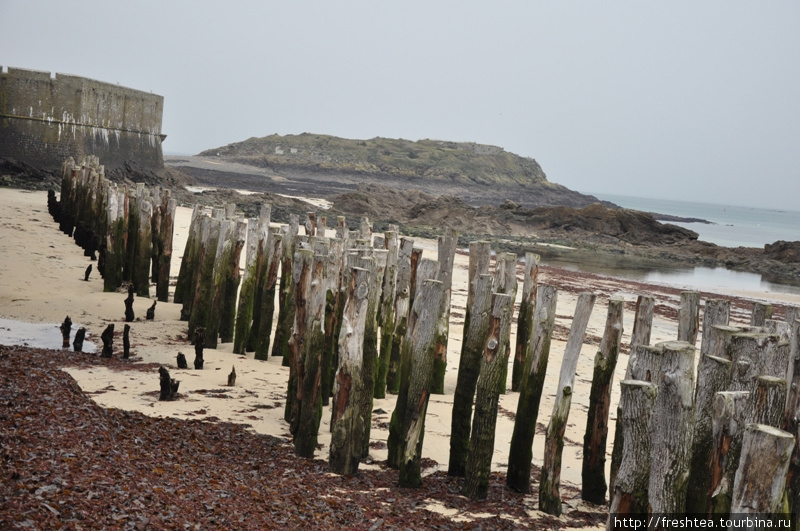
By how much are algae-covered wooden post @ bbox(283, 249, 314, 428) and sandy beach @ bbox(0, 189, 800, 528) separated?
191 mm

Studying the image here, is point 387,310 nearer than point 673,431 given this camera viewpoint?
No

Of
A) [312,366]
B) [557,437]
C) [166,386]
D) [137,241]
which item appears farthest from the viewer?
[137,241]

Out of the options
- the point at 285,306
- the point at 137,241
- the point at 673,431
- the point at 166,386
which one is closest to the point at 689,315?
the point at 673,431

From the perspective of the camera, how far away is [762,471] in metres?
3.57

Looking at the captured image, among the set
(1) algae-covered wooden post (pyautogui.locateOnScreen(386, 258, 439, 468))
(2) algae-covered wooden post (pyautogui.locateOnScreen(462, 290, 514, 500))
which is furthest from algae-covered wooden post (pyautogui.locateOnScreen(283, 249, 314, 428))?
(2) algae-covered wooden post (pyautogui.locateOnScreen(462, 290, 514, 500))

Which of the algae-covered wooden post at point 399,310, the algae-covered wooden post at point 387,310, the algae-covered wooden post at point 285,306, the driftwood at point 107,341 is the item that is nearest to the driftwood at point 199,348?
the driftwood at point 107,341

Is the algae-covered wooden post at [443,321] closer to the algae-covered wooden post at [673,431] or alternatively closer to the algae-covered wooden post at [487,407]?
the algae-covered wooden post at [487,407]

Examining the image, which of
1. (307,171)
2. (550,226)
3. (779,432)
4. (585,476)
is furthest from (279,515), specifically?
(307,171)

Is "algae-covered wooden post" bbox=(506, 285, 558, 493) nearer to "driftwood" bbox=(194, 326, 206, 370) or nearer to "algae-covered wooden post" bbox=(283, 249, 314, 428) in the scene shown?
"algae-covered wooden post" bbox=(283, 249, 314, 428)

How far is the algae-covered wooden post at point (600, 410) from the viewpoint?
5.96 meters

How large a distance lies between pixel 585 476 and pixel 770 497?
2.48m

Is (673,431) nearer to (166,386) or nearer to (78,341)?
(166,386)

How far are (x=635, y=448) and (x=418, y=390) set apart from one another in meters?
2.07

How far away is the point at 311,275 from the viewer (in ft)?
22.6
